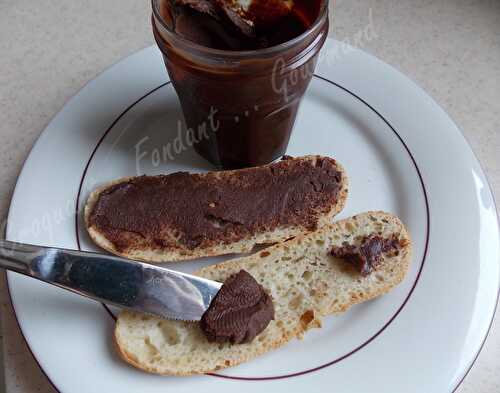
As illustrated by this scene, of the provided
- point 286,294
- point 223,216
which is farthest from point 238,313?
point 223,216

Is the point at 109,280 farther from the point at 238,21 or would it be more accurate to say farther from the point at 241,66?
the point at 238,21

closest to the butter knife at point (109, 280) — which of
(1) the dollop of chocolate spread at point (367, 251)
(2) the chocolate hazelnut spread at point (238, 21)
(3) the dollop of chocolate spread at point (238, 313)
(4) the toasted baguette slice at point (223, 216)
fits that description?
(3) the dollop of chocolate spread at point (238, 313)

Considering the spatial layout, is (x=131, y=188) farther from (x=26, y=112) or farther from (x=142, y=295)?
(x=26, y=112)

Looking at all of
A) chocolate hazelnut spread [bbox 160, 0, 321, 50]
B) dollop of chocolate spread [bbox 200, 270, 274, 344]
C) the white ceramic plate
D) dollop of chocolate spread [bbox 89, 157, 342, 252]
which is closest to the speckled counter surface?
the white ceramic plate

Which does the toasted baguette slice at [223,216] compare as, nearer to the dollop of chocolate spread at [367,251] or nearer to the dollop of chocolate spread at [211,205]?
the dollop of chocolate spread at [211,205]

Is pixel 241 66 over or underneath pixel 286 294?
over
